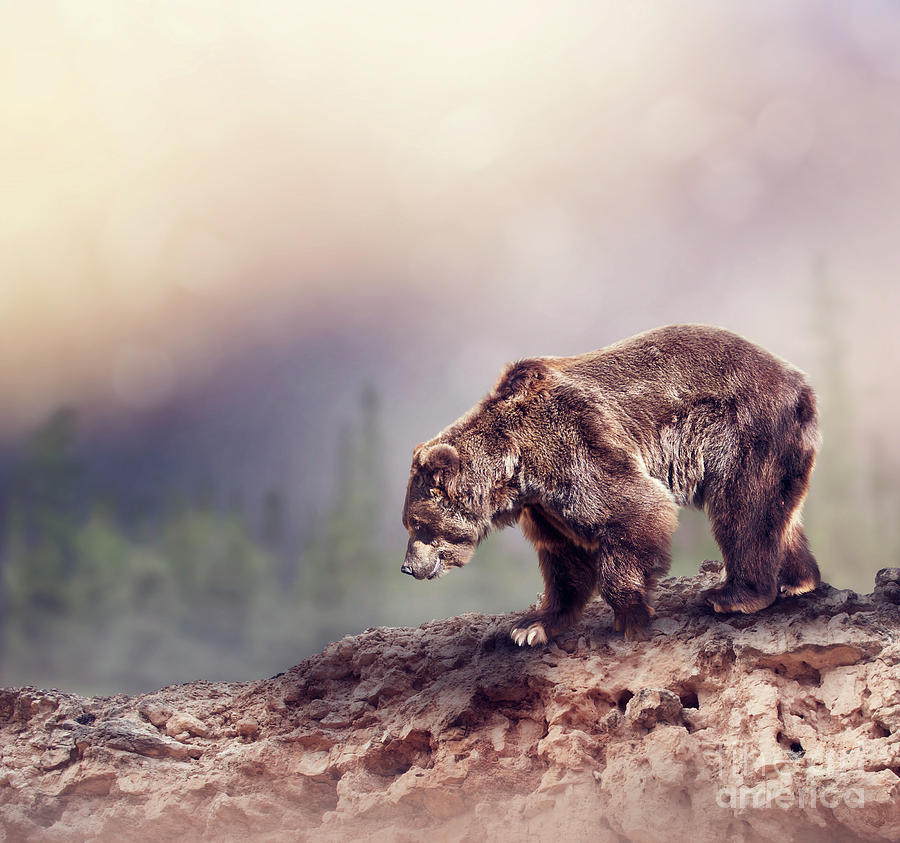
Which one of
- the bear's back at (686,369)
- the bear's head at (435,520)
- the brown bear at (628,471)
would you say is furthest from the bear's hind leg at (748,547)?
the bear's head at (435,520)

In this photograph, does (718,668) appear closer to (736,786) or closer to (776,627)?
(776,627)

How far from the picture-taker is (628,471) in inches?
266

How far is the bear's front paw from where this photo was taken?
6.94 m

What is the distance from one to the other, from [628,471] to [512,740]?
211 centimetres

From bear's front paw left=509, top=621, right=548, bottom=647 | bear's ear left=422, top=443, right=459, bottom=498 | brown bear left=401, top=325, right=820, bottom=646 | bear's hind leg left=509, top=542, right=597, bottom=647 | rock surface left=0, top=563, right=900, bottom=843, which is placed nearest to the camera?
rock surface left=0, top=563, right=900, bottom=843

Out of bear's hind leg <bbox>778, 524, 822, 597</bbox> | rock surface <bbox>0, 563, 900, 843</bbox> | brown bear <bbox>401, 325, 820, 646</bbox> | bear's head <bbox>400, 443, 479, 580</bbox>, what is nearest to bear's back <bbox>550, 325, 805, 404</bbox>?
brown bear <bbox>401, 325, 820, 646</bbox>

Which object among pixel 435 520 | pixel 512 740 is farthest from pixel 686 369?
pixel 512 740

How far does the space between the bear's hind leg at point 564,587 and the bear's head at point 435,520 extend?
67 cm

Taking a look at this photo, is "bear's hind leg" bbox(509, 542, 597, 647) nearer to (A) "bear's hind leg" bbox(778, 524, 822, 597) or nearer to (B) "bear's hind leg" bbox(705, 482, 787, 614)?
(B) "bear's hind leg" bbox(705, 482, 787, 614)

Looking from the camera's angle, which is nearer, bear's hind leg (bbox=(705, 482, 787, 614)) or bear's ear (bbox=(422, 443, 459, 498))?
bear's hind leg (bbox=(705, 482, 787, 614))

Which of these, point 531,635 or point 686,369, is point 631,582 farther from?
point 686,369

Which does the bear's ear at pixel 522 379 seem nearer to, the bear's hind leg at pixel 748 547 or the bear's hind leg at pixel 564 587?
the bear's hind leg at pixel 564 587

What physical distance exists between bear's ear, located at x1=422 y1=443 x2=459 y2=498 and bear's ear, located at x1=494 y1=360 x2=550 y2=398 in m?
0.70

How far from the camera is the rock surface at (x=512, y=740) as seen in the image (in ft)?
17.9
